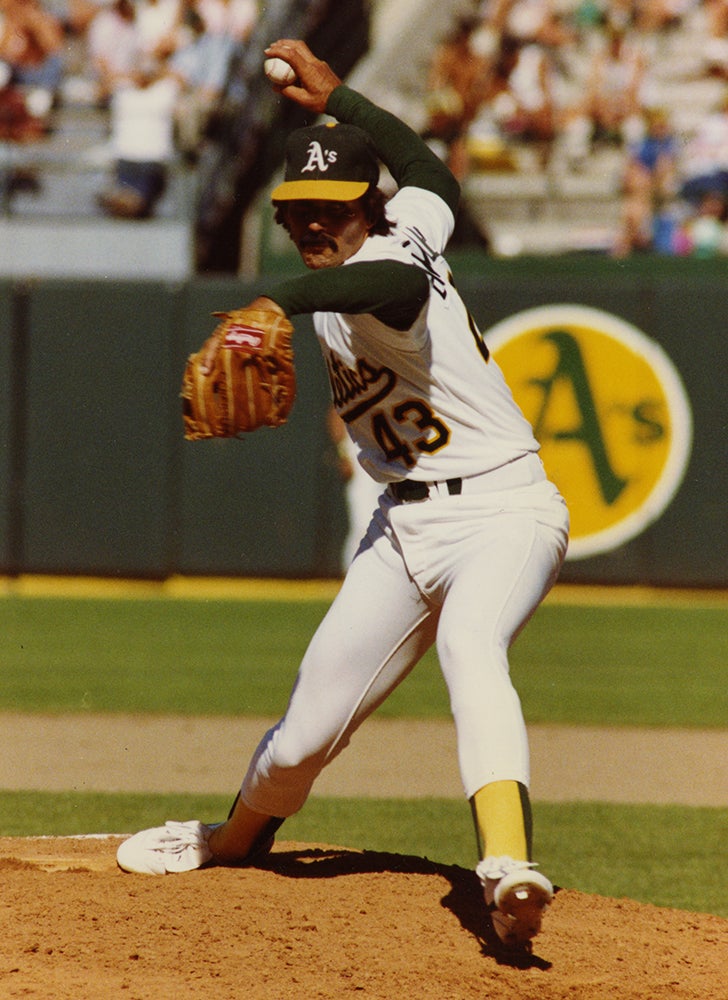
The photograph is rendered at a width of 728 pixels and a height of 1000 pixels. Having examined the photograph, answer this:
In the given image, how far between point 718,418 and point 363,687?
7.59 meters

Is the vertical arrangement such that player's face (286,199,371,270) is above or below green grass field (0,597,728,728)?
above

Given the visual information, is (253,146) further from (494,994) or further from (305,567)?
(494,994)

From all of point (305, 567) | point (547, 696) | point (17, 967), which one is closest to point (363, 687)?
point (17, 967)

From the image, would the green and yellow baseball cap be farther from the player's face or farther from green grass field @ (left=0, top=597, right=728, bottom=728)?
green grass field @ (left=0, top=597, right=728, bottom=728)

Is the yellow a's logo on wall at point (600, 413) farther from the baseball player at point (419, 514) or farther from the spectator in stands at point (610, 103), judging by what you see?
the baseball player at point (419, 514)

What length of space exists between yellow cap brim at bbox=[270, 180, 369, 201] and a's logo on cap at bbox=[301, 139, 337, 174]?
0.13ft

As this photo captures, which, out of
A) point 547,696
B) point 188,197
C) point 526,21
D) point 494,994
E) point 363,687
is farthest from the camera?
point 526,21

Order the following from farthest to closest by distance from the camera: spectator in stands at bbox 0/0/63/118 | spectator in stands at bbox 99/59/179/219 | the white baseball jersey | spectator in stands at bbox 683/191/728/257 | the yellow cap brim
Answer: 1. spectator in stands at bbox 0/0/63/118
2. spectator in stands at bbox 683/191/728/257
3. spectator in stands at bbox 99/59/179/219
4. the white baseball jersey
5. the yellow cap brim

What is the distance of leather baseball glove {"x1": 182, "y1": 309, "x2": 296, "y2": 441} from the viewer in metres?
3.03

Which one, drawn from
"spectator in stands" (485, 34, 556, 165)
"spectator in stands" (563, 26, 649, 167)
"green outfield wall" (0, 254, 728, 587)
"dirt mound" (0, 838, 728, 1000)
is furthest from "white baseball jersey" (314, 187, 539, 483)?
"spectator in stands" (485, 34, 556, 165)

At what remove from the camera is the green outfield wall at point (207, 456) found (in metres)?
10.6

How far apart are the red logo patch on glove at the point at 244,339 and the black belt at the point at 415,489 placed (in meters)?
0.68

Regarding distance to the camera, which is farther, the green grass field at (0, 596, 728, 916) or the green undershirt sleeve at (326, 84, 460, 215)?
the green grass field at (0, 596, 728, 916)

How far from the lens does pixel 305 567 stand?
1070 centimetres
